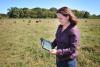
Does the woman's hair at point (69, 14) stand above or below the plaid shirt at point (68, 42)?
above

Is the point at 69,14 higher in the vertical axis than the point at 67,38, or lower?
higher

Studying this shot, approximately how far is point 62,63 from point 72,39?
0.45m

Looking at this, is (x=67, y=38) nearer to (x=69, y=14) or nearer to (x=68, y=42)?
(x=68, y=42)

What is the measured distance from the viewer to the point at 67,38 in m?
3.53

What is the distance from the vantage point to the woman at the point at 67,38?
11.4ft

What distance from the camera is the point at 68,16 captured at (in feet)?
11.7

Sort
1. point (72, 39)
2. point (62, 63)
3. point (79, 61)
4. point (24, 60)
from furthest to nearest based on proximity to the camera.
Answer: point (24, 60) → point (79, 61) → point (62, 63) → point (72, 39)

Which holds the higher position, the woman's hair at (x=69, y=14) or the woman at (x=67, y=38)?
the woman's hair at (x=69, y=14)

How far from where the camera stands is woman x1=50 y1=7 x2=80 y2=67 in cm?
347

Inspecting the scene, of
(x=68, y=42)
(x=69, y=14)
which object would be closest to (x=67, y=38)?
(x=68, y=42)

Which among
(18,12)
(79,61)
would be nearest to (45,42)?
(79,61)

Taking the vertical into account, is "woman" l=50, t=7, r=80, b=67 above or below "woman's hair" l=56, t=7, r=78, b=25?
below

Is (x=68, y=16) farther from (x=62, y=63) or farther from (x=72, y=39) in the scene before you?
(x=62, y=63)

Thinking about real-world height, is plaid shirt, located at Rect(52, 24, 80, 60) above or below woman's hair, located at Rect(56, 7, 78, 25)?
below
